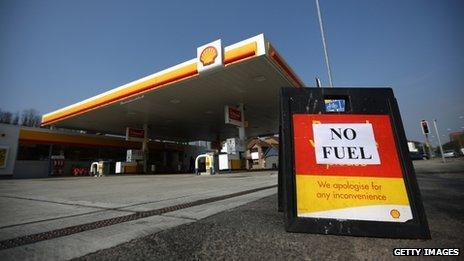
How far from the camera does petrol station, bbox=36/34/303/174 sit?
38.8ft

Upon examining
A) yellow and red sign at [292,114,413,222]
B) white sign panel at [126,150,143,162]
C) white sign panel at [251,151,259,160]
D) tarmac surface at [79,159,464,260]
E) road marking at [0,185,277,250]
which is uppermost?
white sign panel at [251,151,259,160]

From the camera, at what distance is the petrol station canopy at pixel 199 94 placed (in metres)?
11.7

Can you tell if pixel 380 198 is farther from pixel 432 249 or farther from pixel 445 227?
Answer: pixel 445 227

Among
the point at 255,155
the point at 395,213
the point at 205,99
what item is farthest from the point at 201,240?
the point at 255,155

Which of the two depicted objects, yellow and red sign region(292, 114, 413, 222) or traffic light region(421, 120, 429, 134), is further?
traffic light region(421, 120, 429, 134)

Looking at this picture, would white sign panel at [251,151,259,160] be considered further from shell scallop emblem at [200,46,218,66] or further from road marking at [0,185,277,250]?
road marking at [0,185,277,250]

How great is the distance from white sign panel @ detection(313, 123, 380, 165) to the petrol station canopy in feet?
30.1

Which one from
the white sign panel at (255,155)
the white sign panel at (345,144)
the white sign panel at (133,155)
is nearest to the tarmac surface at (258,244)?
the white sign panel at (345,144)

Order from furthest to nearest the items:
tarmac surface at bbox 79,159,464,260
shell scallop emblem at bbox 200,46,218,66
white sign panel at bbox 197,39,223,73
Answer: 1. shell scallop emblem at bbox 200,46,218,66
2. white sign panel at bbox 197,39,223,73
3. tarmac surface at bbox 79,159,464,260

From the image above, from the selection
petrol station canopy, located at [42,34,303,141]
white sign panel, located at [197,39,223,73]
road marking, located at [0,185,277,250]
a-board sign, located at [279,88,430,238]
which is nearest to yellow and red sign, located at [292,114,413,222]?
a-board sign, located at [279,88,430,238]

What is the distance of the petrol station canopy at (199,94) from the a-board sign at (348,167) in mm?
9062

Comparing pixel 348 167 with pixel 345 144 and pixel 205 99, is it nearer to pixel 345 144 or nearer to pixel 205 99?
pixel 345 144

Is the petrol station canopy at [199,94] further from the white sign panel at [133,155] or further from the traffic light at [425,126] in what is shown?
the traffic light at [425,126]

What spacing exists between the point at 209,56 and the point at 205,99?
20.0ft
